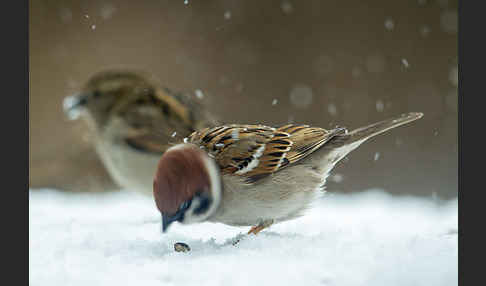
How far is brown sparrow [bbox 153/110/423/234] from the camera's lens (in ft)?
7.55

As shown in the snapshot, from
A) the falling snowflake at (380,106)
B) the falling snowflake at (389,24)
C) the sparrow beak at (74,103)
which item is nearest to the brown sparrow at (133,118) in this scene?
the sparrow beak at (74,103)

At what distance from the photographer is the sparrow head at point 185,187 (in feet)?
7.46

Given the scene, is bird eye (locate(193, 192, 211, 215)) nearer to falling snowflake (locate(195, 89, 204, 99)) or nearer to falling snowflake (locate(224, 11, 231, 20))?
falling snowflake (locate(195, 89, 204, 99))

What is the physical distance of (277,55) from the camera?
2.79 metres

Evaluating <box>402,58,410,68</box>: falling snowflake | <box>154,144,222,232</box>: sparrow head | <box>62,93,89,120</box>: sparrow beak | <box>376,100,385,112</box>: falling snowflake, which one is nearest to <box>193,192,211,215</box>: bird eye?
<box>154,144,222,232</box>: sparrow head

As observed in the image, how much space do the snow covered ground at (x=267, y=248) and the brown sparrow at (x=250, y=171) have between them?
0.46 ft

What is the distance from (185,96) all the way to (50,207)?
42.6 inches

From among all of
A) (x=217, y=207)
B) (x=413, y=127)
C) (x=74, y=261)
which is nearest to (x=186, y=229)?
(x=217, y=207)

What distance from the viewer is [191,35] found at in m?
2.78

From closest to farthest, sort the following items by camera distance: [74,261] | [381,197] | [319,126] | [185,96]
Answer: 1. [74,261]
2. [319,126]
3. [185,96]
4. [381,197]

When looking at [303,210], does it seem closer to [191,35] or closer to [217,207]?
[217,207]

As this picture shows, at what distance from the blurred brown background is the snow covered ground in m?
0.22

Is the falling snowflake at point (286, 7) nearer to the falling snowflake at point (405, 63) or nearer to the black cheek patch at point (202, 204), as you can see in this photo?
the falling snowflake at point (405, 63)

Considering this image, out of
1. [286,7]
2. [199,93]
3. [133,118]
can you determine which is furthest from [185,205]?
[286,7]
